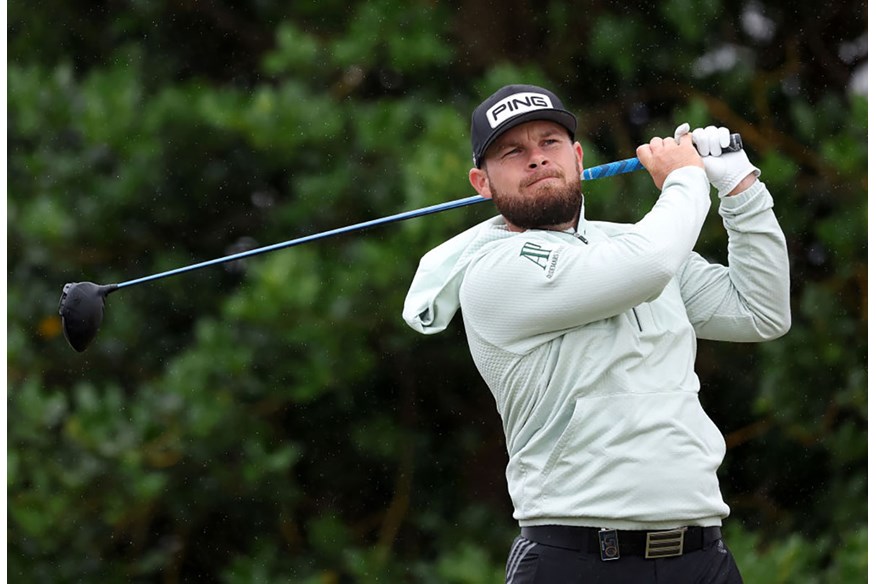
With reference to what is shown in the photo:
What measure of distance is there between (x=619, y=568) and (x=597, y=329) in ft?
1.29

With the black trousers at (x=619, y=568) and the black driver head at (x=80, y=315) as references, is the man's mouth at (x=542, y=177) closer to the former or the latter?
the black trousers at (x=619, y=568)

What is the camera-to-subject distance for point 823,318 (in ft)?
19.0

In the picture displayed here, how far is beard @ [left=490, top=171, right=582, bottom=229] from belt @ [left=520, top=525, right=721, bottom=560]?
0.53m

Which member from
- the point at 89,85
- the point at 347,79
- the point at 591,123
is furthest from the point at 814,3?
the point at 89,85

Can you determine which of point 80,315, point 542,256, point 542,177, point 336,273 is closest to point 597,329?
point 542,256

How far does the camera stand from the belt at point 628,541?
2.43 meters

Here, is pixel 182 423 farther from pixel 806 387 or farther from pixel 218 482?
pixel 806 387

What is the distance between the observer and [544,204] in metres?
2.56

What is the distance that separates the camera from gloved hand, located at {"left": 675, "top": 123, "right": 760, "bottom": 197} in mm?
2590

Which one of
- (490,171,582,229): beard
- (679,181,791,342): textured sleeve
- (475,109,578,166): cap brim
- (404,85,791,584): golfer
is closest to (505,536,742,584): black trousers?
(404,85,791,584): golfer

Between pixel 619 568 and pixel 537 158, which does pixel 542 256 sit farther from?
pixel 619 568

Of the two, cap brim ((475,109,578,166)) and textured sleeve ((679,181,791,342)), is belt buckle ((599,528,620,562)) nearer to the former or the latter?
textured sleeve ((679,181,791,342))

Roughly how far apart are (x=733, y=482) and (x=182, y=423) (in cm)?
246

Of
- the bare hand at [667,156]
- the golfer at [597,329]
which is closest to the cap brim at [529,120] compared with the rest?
the golfer at [597,329]
